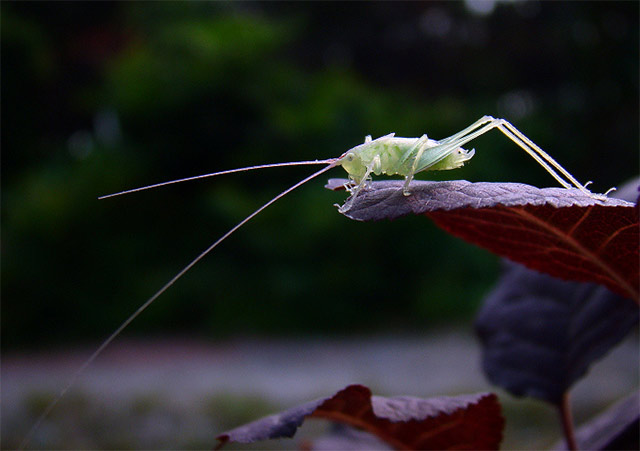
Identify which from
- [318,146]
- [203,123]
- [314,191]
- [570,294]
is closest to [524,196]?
[570,294]

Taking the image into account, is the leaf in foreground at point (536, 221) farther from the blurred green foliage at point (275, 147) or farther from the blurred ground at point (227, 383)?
the blurred green foliage at point (275, 147)

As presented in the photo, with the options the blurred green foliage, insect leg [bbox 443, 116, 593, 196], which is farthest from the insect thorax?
the blurred green foliage

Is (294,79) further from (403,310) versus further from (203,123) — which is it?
(403,310)

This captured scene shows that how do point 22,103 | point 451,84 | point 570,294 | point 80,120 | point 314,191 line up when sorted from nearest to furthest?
point 570,294, point 314,191, point 451,84, point 22,103, point 80,120

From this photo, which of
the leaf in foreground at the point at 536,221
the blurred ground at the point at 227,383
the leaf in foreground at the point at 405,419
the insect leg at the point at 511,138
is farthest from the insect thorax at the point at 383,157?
the blurred ground at the point at 227,383

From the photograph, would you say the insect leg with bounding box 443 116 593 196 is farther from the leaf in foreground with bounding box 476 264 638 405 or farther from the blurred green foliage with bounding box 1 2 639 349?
the blurred green foliage with bounding box 1 2 639 349

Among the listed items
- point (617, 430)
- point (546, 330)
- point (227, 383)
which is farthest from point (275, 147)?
point (617, 430)
